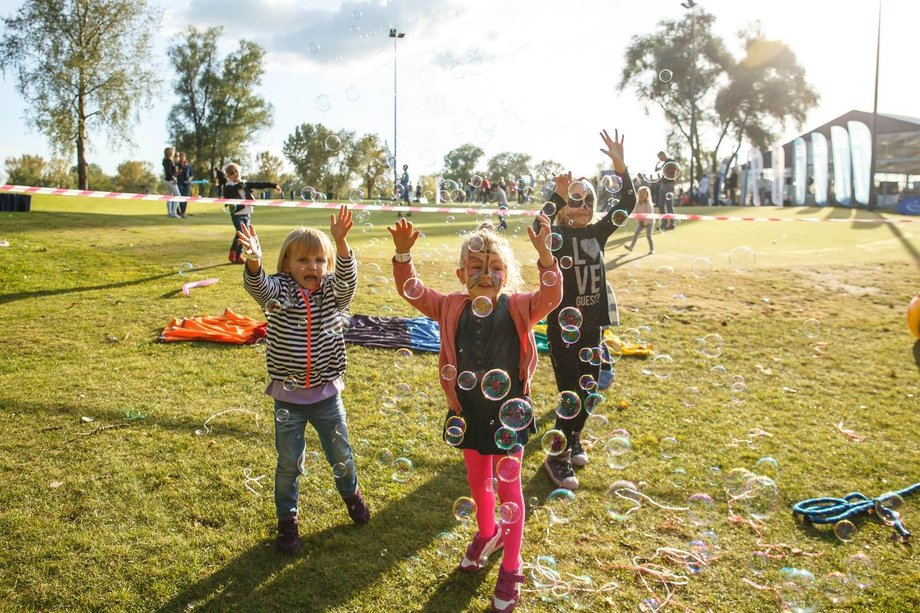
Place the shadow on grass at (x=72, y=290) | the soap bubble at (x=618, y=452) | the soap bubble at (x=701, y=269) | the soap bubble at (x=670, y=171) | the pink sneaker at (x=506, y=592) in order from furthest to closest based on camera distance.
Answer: the soap bubble at (x=701, y=269) < the shadow on grass at (x=72, y=290) < the soap bubble at (x=670, y=171) < the soap bubble at (x=618, y=452) < the pink sneaker at (x=506, y=592)

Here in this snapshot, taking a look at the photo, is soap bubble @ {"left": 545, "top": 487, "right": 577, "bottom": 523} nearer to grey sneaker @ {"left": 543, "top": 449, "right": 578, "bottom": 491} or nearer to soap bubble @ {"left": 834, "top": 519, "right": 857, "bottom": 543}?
grey sneaker @ {"left": 543, "top": 449, "right": 578, "bottom": 491}

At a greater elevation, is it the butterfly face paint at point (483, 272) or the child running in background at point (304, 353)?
the butterfly face paint at point (483, 272)

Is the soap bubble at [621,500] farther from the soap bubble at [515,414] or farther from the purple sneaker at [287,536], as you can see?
the purple sneaker at [287,536]

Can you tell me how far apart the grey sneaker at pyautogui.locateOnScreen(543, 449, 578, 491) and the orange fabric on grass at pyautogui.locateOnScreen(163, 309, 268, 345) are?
4.29 metres

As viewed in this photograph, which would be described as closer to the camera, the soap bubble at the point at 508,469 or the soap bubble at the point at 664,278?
the soap bubble at the point at 508,469

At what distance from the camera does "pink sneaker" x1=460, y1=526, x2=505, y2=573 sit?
3.38 meters

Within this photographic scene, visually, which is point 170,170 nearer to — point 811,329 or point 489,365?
point 811,329

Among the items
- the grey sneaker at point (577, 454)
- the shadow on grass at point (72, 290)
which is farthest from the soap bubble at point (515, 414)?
the shadow on grass at point (72, 290)

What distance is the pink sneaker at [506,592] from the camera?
3043mm

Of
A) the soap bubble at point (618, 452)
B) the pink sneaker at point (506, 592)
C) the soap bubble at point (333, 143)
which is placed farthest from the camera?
the soap bubble at point (333, 143)

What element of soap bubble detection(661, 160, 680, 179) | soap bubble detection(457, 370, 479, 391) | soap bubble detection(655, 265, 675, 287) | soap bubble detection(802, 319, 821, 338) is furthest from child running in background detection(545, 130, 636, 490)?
soap bubble detection(655, 265, 675, 287)

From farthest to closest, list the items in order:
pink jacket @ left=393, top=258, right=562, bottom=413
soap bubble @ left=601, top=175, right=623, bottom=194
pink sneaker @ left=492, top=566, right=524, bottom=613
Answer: soap bubble @ left=601, top=175, right=623, bottom=194
pink jacket @ left=393, top=258, right=562, bottom=413
pink sneaker @ left=492, top=566, right=524, bottom=613

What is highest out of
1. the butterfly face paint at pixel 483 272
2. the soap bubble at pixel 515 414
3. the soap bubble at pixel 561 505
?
the butterfly face paint at pixel 483 272

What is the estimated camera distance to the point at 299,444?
141 inches
